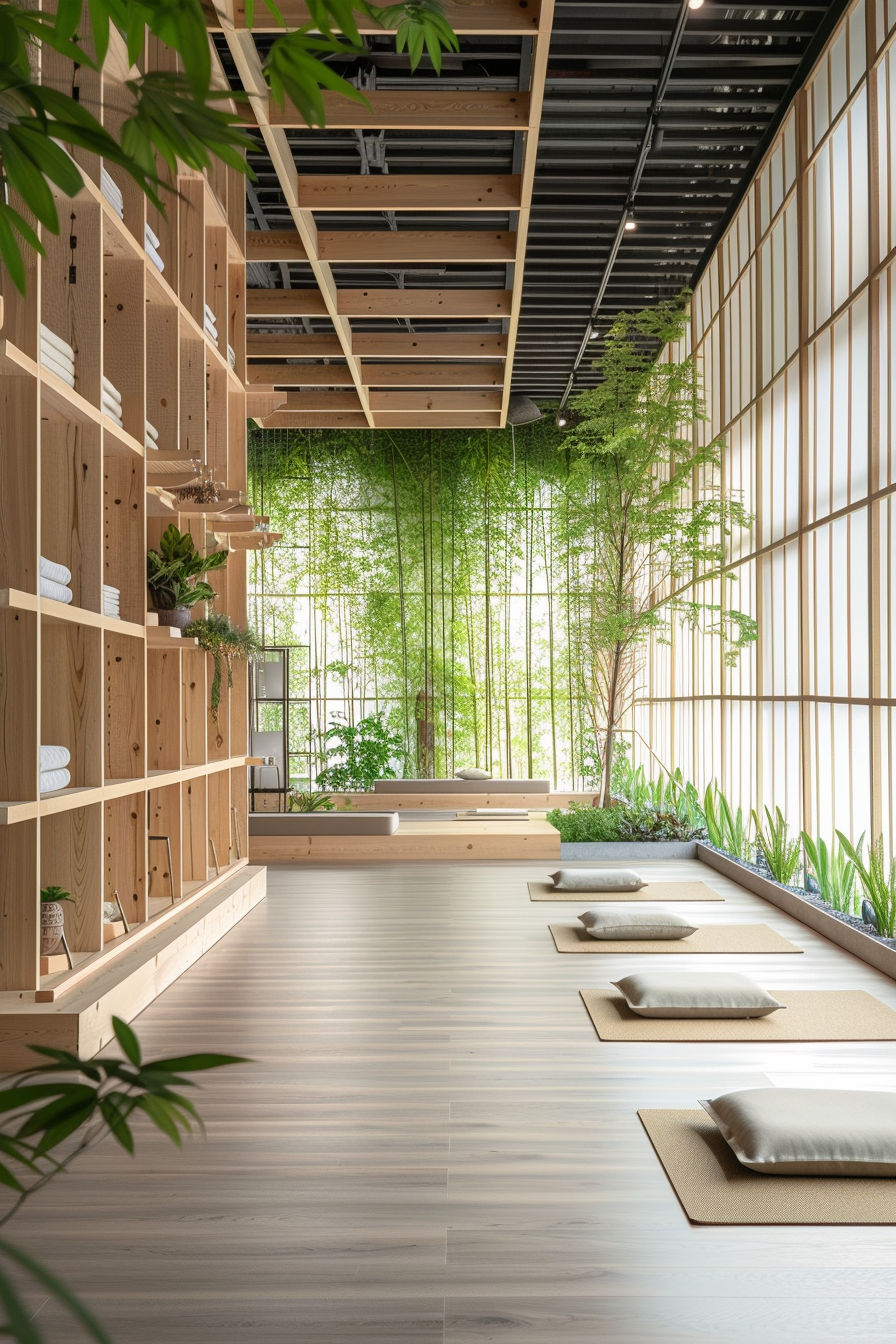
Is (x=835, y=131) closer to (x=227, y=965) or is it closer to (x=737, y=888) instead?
(x=737, y=888)

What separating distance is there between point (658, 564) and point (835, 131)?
4.55m

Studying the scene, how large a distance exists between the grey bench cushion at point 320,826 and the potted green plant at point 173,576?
4042mm

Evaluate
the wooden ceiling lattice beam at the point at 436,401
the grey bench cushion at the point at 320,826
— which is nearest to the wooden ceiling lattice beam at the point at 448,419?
the wooden ceiling lattice beam at the point at 436,401

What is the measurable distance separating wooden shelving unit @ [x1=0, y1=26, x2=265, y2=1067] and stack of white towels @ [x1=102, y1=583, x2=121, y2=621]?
2.9 inches

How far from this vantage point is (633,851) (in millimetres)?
9203

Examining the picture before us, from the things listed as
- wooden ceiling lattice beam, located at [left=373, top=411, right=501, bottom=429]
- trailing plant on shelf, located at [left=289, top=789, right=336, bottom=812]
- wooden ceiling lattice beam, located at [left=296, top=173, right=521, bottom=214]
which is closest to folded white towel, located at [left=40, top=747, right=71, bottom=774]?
wooden ceiling lattice beam, located at [left=296, top=173, right=521, bottom=214]

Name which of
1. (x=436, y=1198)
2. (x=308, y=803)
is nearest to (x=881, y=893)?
(x=436, y=1198)

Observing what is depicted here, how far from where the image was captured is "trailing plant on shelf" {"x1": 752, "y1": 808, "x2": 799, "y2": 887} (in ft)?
23.5

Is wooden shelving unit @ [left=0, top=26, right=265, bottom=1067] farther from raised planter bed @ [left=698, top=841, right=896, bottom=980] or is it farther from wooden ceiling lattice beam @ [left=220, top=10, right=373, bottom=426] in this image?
raised planter bed @ [left=698, top=841, right=896, bottom=980]

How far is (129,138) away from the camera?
0.67 meters

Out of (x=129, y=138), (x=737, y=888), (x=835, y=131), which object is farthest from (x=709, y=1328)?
(x=835, y=131)

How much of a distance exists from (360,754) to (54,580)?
393 inches

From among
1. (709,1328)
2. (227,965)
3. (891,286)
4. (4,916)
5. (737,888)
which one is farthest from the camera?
(737,888)

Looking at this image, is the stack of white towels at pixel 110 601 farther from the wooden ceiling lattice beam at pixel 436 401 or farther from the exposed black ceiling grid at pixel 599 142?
the wooden ceiling lattice beam at pixel 436 401
